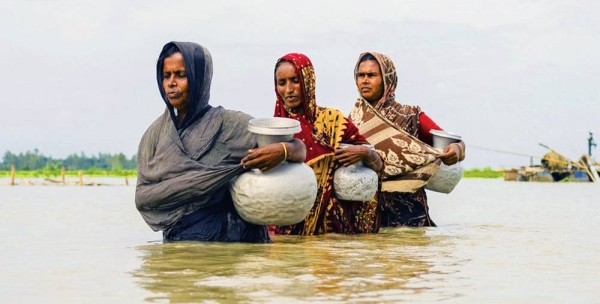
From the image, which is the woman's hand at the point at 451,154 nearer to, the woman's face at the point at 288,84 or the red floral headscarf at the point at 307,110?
the red floral headscarf at the point at 307,110

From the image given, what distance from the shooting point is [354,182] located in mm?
8148

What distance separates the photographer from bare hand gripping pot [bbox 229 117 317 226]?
260 inches

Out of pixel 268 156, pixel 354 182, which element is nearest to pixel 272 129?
pixel 268 156

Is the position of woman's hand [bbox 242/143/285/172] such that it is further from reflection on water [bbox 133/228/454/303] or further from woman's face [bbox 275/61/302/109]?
woman's face [bbox 275/61/302/109]

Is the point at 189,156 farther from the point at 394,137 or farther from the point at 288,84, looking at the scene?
the point at 394,137

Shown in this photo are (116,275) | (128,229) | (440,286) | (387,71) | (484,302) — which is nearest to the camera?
(484,302)

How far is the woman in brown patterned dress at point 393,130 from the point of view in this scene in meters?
9.40

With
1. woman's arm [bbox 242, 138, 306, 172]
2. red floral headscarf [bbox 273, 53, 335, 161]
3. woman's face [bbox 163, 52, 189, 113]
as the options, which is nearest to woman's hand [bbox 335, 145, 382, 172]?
red floral headscarf [bbox 273, 53, 335, 161]

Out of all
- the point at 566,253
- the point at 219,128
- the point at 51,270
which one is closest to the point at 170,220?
the point at 219,128

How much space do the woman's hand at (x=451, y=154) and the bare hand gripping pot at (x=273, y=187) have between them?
109 inches

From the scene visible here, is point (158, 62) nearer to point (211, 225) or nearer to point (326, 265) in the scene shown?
point (211, 225)

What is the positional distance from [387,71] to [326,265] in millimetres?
3949

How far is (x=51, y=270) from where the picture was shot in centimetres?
581

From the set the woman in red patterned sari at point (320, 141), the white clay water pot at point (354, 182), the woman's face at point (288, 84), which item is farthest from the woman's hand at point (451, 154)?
the woman's face at point (288, 84)
